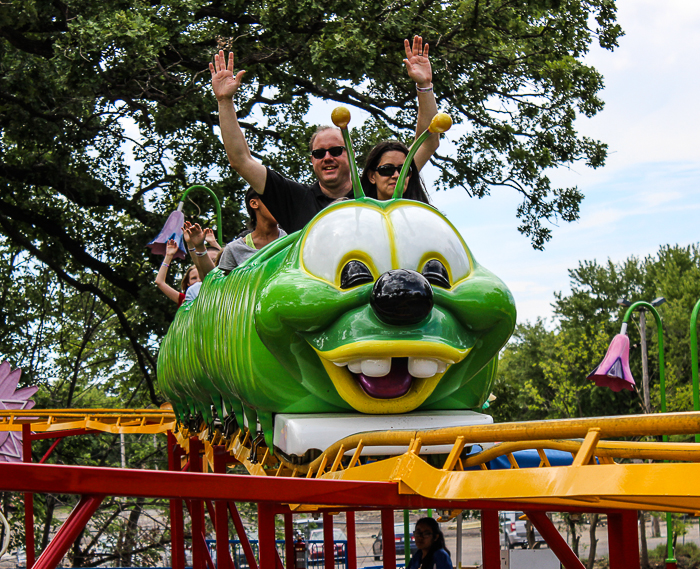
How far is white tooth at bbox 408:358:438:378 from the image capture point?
2.52m

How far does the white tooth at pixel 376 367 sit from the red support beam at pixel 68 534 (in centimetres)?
105

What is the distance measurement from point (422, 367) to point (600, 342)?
21.4 m

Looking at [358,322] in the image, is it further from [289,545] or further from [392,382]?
[289,545]

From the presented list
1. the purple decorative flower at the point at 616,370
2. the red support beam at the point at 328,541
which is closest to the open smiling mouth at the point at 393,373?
the red support beam at the point at 328,541

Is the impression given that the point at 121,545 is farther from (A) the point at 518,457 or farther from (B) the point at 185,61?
(A) the point at 518,457

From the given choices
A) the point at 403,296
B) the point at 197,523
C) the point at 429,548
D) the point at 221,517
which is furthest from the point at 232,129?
the point at 197,523

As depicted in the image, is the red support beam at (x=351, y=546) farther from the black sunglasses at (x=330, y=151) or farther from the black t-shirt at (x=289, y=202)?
the black sunglasses at (x=330, y=151)

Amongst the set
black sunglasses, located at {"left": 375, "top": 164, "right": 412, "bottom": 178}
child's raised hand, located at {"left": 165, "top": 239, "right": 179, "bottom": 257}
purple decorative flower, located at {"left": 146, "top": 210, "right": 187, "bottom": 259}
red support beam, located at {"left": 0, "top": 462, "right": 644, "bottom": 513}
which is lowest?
red support beam, located at {"left": 0, "top": 462, "right": 644, "bottom": 513}

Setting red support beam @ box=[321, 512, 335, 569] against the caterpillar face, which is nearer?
the caterpillar face

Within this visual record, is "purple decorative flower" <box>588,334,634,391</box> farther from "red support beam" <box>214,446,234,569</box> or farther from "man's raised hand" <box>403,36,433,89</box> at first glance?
"man's raised hand" <box>403,36,433,89</box>

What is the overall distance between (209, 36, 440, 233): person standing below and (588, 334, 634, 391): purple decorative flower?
19.0 feet

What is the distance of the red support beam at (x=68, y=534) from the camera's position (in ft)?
5.33

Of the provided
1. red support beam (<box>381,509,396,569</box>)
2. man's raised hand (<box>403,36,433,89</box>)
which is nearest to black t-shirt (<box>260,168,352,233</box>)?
man's raised hand (<box>403,36,433,89</box>)

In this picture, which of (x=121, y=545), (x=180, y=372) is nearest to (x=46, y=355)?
(x=121, y=545)
